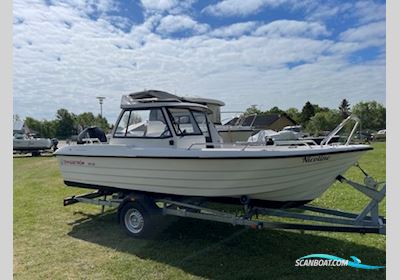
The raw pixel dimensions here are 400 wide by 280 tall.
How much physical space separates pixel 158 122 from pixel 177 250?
204 cm

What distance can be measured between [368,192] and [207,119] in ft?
10.9

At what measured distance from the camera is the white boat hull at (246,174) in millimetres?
4340

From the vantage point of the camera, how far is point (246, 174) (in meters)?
4.40

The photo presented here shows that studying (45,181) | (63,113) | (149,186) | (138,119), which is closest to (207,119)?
(138,119)

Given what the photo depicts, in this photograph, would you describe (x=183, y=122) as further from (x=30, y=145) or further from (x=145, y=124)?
(x=30, y=145)

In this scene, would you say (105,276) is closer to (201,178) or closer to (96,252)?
(96,252)

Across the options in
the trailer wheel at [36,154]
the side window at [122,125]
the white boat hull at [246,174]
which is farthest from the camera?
the trailer wheel at [36,154]

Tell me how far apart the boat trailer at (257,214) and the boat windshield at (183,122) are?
1164 mm

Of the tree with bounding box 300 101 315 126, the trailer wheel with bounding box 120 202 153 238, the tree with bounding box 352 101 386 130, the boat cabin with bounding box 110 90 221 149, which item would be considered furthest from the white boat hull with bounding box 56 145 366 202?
the tree with bounding box 300 101 315 126

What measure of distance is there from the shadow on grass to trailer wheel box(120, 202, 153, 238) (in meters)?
0.14

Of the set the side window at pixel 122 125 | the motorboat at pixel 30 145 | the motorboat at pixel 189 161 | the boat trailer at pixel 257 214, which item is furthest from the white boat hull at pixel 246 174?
the motorboat at pixel 30 145

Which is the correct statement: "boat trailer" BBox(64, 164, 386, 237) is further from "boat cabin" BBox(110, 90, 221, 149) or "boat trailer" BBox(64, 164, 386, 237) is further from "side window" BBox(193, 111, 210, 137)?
"side window" BBox(193, 111, 210, 137)

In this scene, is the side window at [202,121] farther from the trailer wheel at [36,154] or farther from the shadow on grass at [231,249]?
the trailer wheel at [36,154]

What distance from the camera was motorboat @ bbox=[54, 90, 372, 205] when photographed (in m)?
4.38
